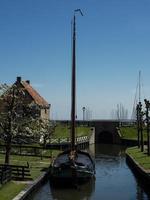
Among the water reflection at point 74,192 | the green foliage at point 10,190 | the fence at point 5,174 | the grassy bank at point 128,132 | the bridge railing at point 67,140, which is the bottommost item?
the water reflection at point 74,192

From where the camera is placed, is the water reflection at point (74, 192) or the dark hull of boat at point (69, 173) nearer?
the water reflection at point (74, 192)

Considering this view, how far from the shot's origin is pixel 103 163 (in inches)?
2788

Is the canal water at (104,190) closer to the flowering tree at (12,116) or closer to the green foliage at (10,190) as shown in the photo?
the green foliage at (10,190)

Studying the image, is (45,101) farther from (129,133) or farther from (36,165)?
(36,165)

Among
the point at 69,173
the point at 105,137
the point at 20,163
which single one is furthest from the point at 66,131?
the point at 69,173

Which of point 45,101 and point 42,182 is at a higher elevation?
point 45,101

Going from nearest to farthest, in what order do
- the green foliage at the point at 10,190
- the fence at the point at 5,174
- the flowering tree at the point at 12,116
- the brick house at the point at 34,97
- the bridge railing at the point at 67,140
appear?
1. the green foliage at the point at 10,190
2. the fence at the point at 5,174
3. the flowering tree at the point at 12,116
4. the bridge railing at the point at 67,140
5. the brick house at the point at 34,97

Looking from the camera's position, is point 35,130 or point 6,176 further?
point 35,130

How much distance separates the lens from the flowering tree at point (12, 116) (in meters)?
47.6

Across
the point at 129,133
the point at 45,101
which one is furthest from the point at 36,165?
the point at 129,133

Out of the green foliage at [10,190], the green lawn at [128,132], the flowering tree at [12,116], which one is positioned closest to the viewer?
the green foliage at [10,190]

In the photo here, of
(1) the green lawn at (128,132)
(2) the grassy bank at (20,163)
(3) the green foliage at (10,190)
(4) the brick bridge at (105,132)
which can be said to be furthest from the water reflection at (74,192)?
(4) the brick bridge at (105,132)

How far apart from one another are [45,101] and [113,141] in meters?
27.2

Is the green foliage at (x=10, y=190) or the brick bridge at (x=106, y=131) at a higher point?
the brick bridge at (x=106, y=131)
